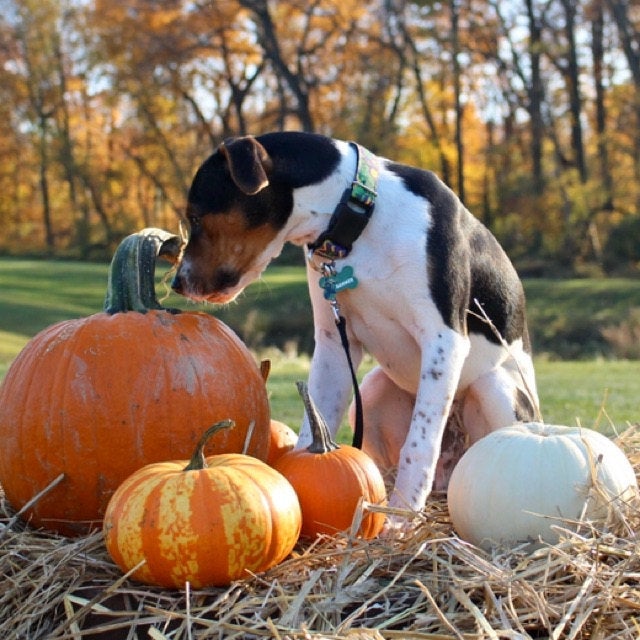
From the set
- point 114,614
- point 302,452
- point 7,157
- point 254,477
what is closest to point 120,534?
point 114,614

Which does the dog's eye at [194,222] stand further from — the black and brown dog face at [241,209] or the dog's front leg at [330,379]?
the dog's front leg at [330,379]

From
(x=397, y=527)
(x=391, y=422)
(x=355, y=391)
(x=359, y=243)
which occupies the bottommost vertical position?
(x=397, y=527)

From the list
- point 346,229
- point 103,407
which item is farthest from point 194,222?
point 103,407

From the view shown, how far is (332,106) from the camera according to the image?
131ft

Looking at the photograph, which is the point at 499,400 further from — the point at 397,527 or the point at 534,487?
the point at 534,487

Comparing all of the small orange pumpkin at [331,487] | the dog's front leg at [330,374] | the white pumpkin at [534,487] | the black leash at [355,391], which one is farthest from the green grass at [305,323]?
the white pumpkin at [534,487]

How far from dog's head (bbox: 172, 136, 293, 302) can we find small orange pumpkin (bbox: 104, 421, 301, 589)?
1.13 meters

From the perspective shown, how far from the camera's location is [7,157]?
4434 cm

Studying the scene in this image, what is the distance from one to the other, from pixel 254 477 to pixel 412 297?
121 cm

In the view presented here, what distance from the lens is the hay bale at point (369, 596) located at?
2443 millimetres

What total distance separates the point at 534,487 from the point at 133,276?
179 centimetres

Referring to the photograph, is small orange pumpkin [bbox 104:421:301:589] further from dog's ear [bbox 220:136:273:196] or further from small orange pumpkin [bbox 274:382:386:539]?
dog's ear [bbox 220:136:273:196]

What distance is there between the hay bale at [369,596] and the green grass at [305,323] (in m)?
4.74

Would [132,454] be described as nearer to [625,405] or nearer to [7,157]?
[625,405]
